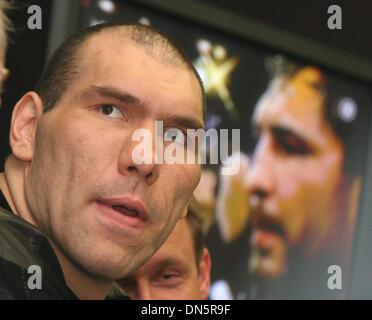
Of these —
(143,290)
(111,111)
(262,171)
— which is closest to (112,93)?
(111,111)

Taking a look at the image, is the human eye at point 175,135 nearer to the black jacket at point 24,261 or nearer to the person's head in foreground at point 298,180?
the black jacket at point 24,261

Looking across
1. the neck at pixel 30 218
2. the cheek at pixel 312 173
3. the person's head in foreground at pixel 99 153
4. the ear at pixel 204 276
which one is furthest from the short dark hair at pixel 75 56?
the cheek at pixel 312 173

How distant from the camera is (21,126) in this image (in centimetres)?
90

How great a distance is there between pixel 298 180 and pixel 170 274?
797 mm

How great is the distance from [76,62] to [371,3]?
88 centimetres

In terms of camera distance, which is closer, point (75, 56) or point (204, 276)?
point (75, 56)

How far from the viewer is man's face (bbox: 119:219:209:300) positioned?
1116 millimetres

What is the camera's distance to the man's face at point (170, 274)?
3.66 feet

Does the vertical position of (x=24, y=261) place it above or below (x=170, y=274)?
above

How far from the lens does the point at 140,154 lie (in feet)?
2.82

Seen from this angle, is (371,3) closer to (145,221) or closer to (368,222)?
(368,222)

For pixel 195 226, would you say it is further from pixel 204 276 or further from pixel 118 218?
pixel 118 218

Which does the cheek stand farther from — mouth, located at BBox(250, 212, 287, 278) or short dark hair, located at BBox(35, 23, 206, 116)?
short dark hair, located at BBox(35, 23, 206, 116)
